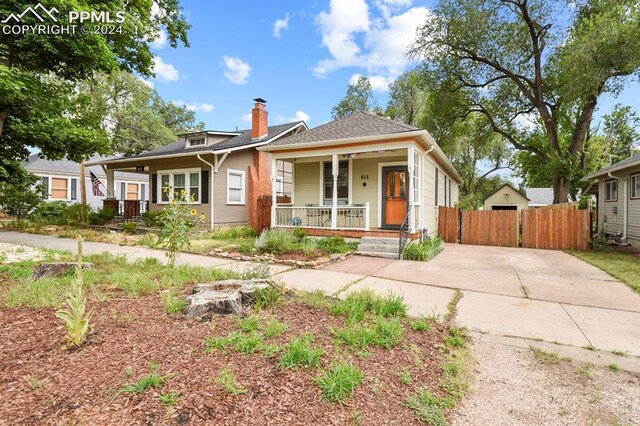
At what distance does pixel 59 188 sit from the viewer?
70.3 ft

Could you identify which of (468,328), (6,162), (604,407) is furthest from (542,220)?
(6,162)

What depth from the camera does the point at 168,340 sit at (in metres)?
2.80

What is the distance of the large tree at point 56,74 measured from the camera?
687 cm

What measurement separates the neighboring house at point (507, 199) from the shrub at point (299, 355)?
29.9m

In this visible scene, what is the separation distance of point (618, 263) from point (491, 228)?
418 cm

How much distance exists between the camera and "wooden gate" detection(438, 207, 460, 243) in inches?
490

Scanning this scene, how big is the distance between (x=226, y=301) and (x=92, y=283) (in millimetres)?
2495

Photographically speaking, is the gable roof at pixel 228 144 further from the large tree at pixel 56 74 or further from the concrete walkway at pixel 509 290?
the concrete walkway at pixel 509 290

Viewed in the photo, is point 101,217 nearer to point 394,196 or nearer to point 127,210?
point 127,210

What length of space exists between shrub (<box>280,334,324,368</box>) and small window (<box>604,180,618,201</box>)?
15.7m

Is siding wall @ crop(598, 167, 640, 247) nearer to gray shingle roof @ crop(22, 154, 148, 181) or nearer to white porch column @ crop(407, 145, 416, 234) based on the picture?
white porch column @ crop(407, 145, 416, 234)

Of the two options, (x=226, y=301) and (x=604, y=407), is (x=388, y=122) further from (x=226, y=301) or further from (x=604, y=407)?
(x=604, y=407)

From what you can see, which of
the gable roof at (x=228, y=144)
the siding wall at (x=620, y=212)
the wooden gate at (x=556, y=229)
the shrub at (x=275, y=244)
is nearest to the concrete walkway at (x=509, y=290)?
the shrub at (x=275, y=244)

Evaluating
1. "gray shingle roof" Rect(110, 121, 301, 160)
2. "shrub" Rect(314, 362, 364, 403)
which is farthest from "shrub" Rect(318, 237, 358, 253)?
"gray shingle roof" Rect(110, 121, 301, 160)
